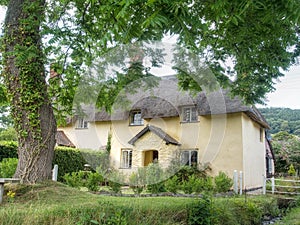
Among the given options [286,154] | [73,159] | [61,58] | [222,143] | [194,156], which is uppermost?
[61,58]

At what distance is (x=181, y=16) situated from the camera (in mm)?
3055

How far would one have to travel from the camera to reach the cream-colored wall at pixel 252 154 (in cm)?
1509

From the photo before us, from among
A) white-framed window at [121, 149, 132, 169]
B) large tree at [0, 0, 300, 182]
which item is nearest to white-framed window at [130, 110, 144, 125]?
white-framed window at [121, 149, 132, 169]

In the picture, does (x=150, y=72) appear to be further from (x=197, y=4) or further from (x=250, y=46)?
(x=197, y=4)

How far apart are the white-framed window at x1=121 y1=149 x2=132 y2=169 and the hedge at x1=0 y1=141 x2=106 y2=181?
116 cm

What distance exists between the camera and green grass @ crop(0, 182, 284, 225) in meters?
3.80

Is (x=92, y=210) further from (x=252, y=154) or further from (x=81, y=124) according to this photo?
(x=81, y=124)

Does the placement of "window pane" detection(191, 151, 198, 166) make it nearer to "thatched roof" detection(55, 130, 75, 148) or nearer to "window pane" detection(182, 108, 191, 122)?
"window pane" detection(182, 108, 191, 122)

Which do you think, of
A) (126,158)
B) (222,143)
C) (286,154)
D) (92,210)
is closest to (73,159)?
(126,158)

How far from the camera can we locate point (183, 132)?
16250 millimetres

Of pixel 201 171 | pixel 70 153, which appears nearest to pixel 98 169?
pixel 70 153

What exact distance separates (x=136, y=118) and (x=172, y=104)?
252 cm

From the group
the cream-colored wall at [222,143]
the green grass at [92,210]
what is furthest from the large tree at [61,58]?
the cream-colored wall at [222,143]

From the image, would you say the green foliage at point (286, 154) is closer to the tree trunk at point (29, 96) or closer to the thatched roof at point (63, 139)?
the thatched roof at point (63, 139)
